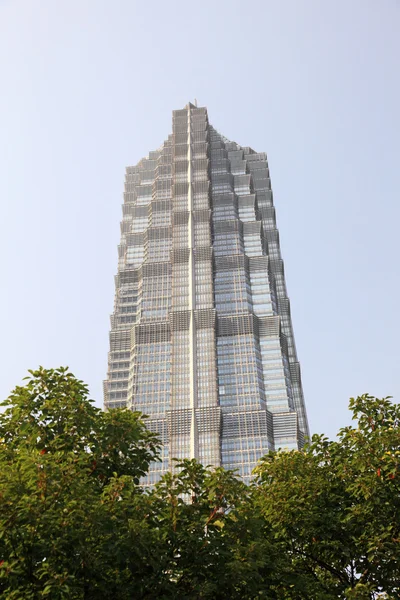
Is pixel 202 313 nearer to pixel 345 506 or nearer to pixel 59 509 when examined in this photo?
pixel 345 506

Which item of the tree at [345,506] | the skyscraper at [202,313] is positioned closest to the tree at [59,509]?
the tree at [345,506]

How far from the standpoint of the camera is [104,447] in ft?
66.6

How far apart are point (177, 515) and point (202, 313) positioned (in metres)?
96.8

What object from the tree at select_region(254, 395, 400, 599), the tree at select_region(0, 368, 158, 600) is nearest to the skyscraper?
the tree at select_region(254, 395, 400, 599)

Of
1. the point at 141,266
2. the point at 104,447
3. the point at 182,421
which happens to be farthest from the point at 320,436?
the point at 141,266

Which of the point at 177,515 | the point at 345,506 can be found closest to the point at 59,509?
the point at 177,515

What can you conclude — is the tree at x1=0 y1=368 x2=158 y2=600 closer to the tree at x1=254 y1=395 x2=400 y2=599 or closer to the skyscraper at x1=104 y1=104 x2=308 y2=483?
the tree at x1=254 y1=395 x2=400 y2=599

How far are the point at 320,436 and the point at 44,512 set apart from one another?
34.6 feet

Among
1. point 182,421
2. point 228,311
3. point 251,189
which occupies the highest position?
point 251,189

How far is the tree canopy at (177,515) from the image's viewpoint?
16094mm

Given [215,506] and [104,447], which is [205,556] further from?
[104,447]

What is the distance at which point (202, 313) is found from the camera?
4518 inches

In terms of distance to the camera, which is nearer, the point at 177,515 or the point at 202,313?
the point at 177,515

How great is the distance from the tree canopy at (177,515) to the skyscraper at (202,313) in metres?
74.9
